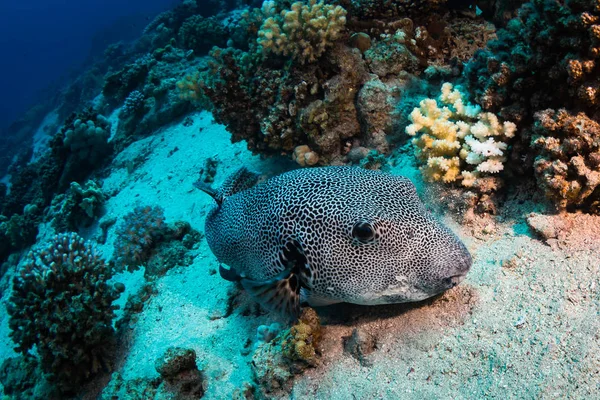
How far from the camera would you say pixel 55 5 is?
109438 mm

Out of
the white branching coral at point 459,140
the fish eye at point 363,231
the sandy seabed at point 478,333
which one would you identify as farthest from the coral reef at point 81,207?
the fish eye at point 363,231

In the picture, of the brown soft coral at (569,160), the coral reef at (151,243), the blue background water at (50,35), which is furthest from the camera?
the blue background water at (50,35)

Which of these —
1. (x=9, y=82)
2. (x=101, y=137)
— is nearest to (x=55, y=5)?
(x=9, y=82)

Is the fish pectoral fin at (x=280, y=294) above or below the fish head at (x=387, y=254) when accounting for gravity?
below

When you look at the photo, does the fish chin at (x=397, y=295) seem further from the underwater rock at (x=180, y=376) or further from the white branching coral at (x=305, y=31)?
the white branching coral at (x=305, y=31)

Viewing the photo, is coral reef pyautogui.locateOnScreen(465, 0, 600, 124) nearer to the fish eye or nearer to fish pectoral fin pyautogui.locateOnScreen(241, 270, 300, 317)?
the fish eye

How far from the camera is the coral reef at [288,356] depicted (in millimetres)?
3240

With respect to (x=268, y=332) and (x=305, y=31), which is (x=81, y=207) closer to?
(x=305, y=31)

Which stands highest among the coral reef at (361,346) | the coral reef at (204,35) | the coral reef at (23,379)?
the coral reef at (361,346)

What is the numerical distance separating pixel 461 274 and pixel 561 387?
2.86 ft

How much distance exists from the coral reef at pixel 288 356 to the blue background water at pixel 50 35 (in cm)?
4911

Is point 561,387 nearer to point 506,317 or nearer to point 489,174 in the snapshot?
point 506,317

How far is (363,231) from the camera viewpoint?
114 inches

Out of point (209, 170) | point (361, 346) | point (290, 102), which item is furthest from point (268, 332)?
point (209, 170)
